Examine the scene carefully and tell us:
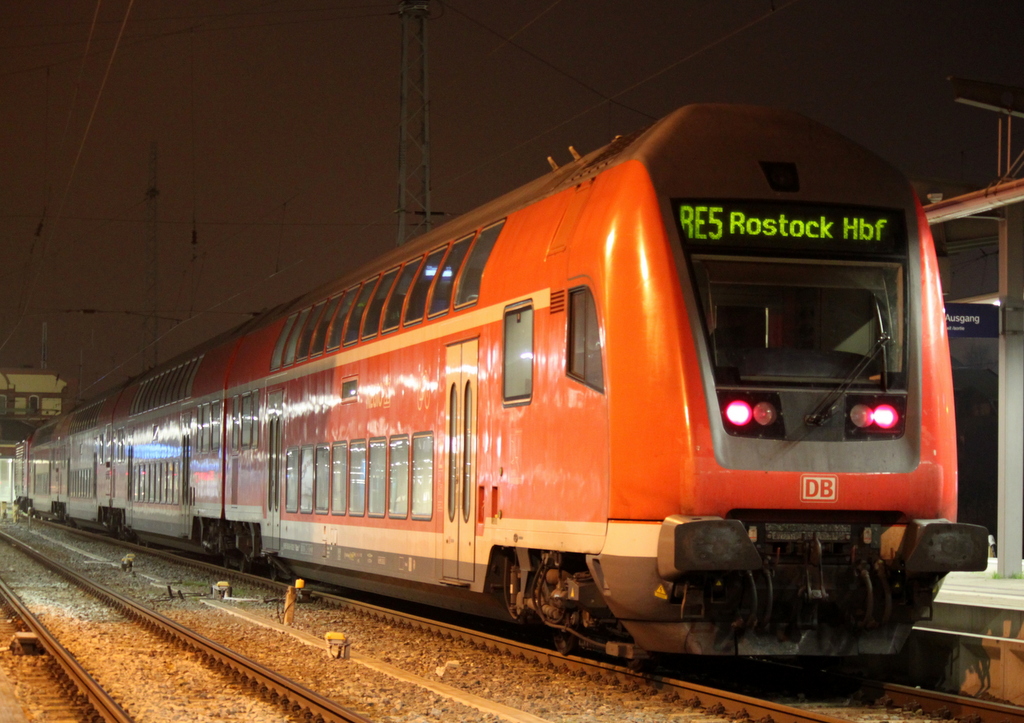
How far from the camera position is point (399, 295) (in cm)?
1368

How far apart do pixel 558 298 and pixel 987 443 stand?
37.4 metres

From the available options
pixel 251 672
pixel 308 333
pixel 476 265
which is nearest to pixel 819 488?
pixel 476 265

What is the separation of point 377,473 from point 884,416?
262 inches

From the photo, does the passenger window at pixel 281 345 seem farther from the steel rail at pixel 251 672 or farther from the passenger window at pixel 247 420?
the steel rail at pixel 251 672

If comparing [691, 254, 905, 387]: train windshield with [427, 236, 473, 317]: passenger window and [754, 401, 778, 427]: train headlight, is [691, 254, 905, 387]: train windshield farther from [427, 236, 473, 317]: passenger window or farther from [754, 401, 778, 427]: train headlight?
[427, 236, 473, 317]: passenger window

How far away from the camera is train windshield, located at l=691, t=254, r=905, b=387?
8.69 meters

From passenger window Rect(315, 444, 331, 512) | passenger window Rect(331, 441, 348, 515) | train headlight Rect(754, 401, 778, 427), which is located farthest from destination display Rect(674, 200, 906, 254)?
passenger window Rect(315, 444, 331, 512)

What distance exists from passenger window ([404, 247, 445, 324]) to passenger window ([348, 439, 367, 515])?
2021 mm

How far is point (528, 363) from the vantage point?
33.2ft

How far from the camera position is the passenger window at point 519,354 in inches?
398

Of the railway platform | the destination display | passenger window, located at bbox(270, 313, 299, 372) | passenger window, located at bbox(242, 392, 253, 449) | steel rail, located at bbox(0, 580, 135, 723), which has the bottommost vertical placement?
steel rail, located at bbox(0, 580, 135, 723)

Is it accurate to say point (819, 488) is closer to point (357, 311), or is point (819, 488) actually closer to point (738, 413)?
point (738, 413)

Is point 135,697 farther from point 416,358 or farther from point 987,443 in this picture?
point 987,443

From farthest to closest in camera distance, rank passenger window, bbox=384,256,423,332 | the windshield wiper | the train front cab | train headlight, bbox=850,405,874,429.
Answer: passenger window, bbox=384,256,423,332, train headlight, bbox=850,405,874,429, the windshield wiper, the train front cab
